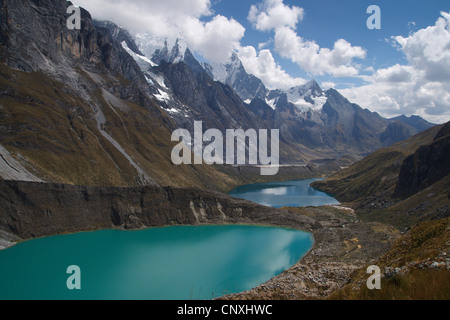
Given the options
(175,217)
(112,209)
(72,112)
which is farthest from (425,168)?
(72,112)

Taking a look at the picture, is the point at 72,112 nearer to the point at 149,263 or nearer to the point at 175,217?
the point at 175,217

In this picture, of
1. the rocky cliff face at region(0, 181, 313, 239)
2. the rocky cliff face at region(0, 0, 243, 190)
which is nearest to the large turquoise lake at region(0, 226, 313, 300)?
the rocky cliff face at region(0, 181, 313, 239)

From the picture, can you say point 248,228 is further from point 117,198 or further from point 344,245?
point 117,198

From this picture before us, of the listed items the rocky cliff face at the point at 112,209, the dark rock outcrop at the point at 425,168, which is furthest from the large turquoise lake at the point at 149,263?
the dark rock outcrop at the point at 425,168

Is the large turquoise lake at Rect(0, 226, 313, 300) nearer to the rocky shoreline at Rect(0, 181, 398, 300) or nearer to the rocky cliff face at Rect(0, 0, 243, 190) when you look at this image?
the rocky shoreline at Rect(0, 181, 398, 300)

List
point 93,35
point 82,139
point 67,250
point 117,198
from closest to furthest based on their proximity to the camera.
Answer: point 67,250, point 117,198, point 82,139, point 93,35
